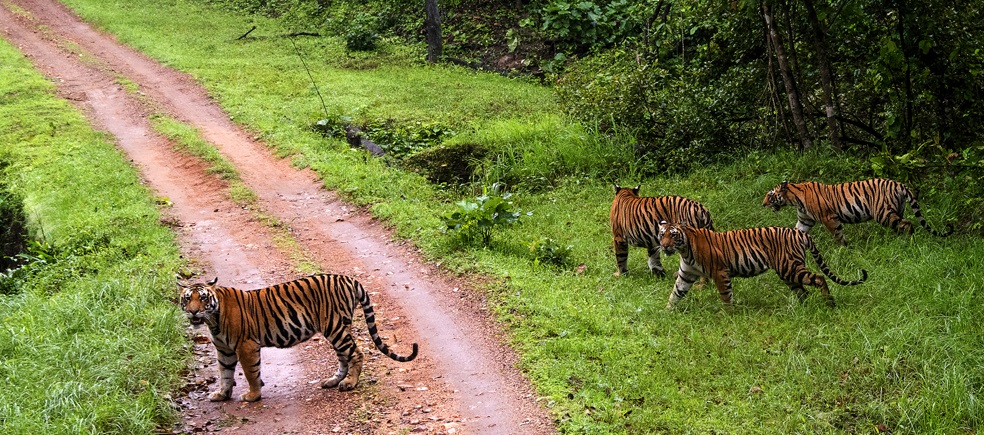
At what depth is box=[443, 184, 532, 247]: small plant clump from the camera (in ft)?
39.9

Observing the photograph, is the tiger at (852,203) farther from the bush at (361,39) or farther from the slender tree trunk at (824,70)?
the bush at (361,39)

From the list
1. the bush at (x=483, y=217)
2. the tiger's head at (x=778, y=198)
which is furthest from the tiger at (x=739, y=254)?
the bush at (x=483, y=217)

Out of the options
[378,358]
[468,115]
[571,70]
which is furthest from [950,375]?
[571,70]

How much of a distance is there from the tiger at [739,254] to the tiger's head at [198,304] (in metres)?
4.74

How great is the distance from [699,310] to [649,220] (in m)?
1.60

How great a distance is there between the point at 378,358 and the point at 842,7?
7580 mm

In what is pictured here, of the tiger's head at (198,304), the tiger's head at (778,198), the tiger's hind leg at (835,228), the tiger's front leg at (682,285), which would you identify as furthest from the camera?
the tiger's head at (778,198)

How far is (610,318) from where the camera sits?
942 centimetres

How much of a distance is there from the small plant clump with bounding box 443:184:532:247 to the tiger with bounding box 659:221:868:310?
126 inches

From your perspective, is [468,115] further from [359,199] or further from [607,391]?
[607,391]

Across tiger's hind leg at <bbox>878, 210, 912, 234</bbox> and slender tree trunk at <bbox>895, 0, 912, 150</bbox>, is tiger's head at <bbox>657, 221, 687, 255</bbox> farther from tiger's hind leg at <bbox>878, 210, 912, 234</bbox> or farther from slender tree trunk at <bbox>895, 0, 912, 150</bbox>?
slender tree trunk at <bbox>895, 0, 912, 150</bbox>

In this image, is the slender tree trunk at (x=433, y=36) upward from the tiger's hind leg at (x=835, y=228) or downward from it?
upward

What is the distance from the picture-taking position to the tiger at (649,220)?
10617 millimetres

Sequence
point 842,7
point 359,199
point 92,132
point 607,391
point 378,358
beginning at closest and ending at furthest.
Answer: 1. point 607,391
2. point 378,358
3. point 842,7
4. point 359,199
5. point 92,132
